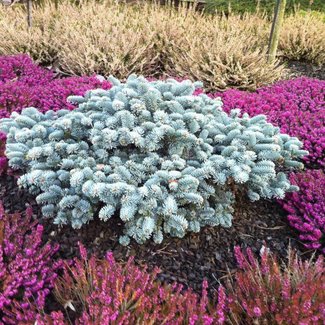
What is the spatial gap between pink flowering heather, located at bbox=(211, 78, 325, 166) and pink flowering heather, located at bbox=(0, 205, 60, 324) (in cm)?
208

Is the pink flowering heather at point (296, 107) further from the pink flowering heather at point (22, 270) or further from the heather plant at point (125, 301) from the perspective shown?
the pink flowering heather at point (22, 270)

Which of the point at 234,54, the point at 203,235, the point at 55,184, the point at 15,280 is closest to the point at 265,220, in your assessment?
the point at 203,235

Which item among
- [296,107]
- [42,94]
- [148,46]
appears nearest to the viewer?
[42,94]

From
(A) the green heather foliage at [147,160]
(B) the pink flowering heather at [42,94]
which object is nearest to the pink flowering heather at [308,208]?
(A) the green heather foliage at [147,160]

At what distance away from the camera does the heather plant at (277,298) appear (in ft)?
6.18

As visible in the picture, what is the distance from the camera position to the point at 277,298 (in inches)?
81.4

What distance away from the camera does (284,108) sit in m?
4.22

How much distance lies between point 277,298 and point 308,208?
0.97m

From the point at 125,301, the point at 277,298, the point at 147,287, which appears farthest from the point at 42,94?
the point at 277,298

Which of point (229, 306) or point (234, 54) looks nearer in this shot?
point (229, 306)

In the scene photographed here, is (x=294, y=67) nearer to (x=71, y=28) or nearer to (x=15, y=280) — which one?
(x=71, y=28)

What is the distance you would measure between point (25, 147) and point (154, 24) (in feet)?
13.3

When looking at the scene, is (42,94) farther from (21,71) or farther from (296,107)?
(296,107)

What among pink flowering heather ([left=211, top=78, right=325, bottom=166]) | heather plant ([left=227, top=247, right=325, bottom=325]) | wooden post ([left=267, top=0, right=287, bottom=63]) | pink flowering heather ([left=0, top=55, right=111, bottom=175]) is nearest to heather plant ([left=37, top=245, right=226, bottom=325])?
heather plant ([left=227, top=247, right=325, bottom=325])
